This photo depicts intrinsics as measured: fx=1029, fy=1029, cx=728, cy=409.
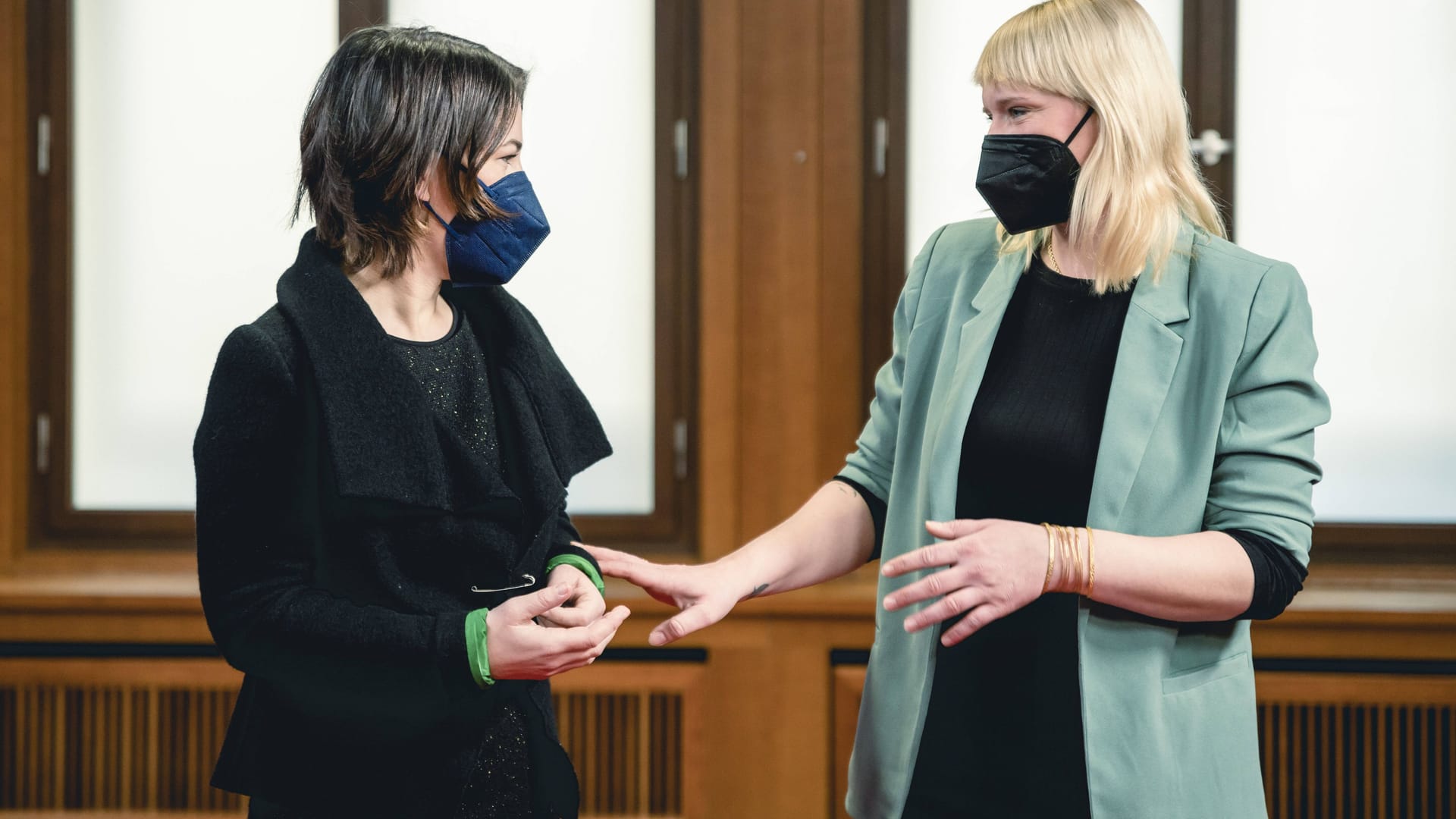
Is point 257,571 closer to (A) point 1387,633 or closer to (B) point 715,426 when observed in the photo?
(B) point 715,426

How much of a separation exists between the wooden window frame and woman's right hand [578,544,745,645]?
127 cm

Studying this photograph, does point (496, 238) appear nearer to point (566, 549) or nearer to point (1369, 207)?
point (566, 549)

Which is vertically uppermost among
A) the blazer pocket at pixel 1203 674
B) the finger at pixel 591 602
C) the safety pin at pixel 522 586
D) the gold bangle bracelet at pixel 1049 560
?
the gold bangle bracelet at pixel 1049 560

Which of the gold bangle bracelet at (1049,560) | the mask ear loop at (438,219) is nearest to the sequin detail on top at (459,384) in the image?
the mask ear loop at (438,219)

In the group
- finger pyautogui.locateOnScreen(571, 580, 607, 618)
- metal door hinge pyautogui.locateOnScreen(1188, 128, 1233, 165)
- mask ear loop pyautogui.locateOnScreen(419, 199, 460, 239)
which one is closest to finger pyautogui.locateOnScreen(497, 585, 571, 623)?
finger pyautogui.locateOnScreen(571, 580, 607, 618)

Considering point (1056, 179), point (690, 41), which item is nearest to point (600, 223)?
point (690, 41)

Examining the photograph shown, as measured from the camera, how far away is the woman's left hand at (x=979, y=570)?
1.01 m

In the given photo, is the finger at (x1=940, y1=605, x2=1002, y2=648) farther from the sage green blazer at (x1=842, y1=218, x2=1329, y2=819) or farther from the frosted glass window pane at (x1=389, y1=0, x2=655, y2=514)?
the frosted glass window pane at (x1=389, y1=0, x2=655, y2=514)

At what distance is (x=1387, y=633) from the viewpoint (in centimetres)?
226

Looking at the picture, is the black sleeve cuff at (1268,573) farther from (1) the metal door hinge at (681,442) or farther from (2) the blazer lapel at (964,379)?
(1) the metal door hinge at (681,442)

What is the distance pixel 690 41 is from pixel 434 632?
186cm

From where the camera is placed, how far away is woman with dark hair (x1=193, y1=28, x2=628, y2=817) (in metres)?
0.99

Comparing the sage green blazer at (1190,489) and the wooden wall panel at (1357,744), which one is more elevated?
the sage green blazer at (1190,489)

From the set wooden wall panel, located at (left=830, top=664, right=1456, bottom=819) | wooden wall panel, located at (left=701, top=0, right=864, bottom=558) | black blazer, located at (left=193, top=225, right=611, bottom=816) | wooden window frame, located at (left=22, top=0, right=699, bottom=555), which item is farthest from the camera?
wooden window frame, located at (left=22, top=0, right=699, bottom=555)
